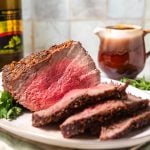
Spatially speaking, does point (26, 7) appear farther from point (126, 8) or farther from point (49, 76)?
point (49, 76)

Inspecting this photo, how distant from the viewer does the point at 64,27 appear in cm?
116

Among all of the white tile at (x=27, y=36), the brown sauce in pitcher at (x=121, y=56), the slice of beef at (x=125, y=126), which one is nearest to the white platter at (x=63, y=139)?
the slice of beef at (x=125, y=126)

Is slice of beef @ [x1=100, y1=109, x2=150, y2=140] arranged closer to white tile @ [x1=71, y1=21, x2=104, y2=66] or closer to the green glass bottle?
the green glass bottle

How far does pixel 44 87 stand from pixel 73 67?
7 centimetres

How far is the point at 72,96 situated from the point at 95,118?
6 centimetres

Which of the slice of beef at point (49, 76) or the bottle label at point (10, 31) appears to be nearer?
the slice of beef at point (49, 76)

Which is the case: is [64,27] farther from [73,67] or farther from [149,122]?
[149,122]

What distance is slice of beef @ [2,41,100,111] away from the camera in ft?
2.38

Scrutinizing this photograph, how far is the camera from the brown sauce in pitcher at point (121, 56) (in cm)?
94

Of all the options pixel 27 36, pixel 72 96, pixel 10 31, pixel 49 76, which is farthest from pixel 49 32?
pixel 72 96

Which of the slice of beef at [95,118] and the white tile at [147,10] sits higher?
the white tile at [147,10]

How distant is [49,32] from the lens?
1.16 metres

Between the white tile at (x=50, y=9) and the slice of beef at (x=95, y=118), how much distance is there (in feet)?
1.83

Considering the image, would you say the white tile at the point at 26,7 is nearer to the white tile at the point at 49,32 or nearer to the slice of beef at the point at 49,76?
the white tile at the point at 49,32
